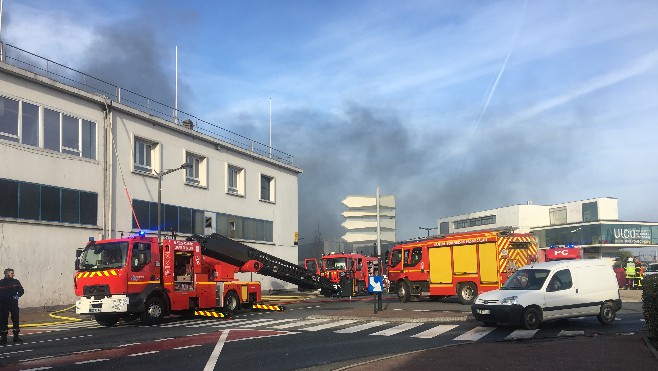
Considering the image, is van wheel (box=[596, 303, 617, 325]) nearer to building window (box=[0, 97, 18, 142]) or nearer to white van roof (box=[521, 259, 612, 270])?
white van roof (box=[521, 259, 612, 270])

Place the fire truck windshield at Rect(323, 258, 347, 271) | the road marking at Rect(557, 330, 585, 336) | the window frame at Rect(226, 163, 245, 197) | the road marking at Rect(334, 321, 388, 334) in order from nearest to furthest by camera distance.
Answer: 1. the road marking at Rect(557, 330, 585, 336)
2. the road marking at Rect(334, 321, 388, 334)
3. the fire truck windshield at Rect(323, 258, 347, 271)
4. the window frame at Rect(226, 163, 245, 197)

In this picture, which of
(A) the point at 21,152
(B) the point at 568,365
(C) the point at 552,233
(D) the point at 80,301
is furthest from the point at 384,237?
(C) the point at 552,233

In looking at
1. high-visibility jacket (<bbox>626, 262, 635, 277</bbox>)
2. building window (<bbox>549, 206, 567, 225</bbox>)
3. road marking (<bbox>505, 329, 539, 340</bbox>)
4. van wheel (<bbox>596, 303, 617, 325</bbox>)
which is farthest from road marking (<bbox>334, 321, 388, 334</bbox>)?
building window (<bbox>549, 206, 567, 225</bbox>)

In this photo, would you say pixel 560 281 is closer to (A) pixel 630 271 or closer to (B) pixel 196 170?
(A) pixel 630 271

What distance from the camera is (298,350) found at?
1264 cm

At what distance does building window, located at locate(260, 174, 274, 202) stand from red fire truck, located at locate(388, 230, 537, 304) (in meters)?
17.0

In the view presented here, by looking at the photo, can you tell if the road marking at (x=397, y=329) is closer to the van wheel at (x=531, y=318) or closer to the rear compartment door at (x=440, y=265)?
the van wheel at (x=531, y=318)

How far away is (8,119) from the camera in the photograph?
81.9 feet

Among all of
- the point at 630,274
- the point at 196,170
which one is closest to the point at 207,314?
the point at 196,170

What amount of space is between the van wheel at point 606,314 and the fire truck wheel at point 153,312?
1291cm

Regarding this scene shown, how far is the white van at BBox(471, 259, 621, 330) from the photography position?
15758mm

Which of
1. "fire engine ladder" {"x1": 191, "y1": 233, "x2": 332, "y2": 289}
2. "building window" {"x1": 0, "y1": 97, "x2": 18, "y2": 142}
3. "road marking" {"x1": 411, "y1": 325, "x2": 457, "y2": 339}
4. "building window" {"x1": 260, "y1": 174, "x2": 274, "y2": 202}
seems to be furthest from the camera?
"building window" {"x1": 260, "y1": 174, "x2": 274, "y2": 202}

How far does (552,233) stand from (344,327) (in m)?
86.5

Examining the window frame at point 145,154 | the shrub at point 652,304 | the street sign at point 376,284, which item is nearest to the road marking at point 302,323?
the street sign at point 376,284
